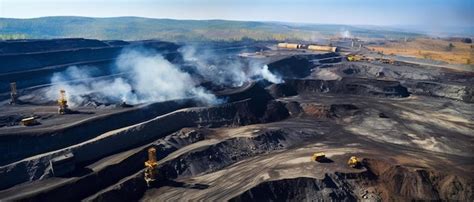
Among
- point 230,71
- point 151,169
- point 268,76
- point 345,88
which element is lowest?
point 151,169

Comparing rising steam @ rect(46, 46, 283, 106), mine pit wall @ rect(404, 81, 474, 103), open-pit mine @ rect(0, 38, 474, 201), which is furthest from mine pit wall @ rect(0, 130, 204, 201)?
mine pit wall @ rect(404, 81, 474, 103)

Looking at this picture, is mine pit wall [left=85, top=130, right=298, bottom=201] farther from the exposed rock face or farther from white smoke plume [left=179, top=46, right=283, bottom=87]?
white smoke plume [left=179, top=46, right=283, bottom=87]

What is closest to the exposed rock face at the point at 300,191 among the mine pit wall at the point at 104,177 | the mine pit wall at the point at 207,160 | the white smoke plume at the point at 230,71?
the mine pit wall at the point at 207,160

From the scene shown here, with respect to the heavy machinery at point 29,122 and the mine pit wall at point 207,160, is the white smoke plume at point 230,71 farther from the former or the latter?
the heavy machinery at point 29,122

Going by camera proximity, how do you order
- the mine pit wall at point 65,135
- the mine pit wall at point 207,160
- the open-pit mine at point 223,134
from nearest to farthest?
the mine pit wall at point 207,160, the open-pit mine at point 223,134, the mine pit wall at point 65,135

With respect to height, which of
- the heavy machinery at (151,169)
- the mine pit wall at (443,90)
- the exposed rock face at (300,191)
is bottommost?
the exposed rock face at (300,191)

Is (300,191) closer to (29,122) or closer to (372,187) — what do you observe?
(372,187)

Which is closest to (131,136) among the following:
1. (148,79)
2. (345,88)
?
(148,79)
